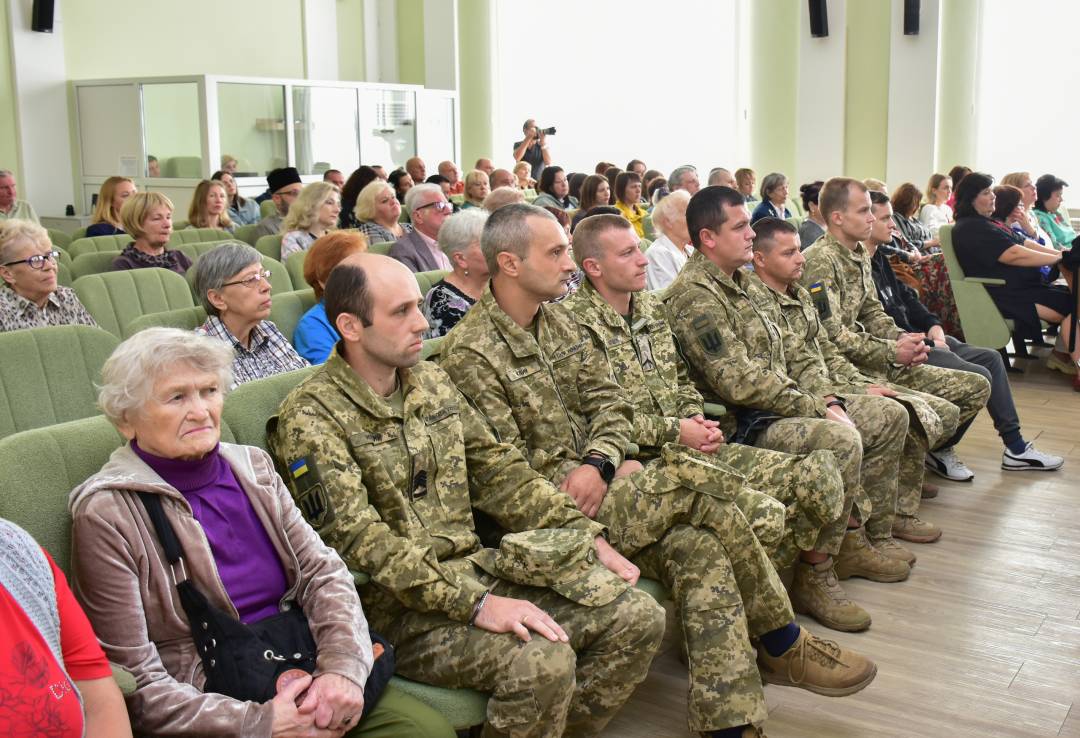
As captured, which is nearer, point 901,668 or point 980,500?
point 901,668

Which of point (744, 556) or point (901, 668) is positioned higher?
point (744, 556)

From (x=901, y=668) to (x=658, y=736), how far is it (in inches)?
30.3

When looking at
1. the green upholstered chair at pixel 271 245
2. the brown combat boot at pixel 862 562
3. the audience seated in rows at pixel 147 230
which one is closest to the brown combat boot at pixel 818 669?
the brown combat boot at pixel 862 562

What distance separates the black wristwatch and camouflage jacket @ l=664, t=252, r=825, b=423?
872 millimetres

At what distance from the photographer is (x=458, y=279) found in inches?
149

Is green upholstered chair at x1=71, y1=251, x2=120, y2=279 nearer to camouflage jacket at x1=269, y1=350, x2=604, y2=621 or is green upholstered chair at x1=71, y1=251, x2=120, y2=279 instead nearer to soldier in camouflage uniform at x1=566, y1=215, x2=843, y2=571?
soldier in camouflage uniform at x1=566, y1=215, x2=843, y2=571

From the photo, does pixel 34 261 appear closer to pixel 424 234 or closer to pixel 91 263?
pixel 91 263

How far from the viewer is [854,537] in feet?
12.0

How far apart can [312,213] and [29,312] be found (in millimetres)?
2021

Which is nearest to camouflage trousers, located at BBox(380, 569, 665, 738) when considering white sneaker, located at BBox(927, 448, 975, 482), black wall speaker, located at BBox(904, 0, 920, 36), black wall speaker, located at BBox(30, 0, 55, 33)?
white sneaker, located at BBox(927, 448, 975, 482)

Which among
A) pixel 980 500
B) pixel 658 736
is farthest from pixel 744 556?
pixel 980 500

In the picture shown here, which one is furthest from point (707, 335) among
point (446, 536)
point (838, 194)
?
point (446, 536)

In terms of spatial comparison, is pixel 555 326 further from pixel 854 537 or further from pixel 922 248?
pixel 922 248

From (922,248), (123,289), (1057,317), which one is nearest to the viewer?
(123,289)
